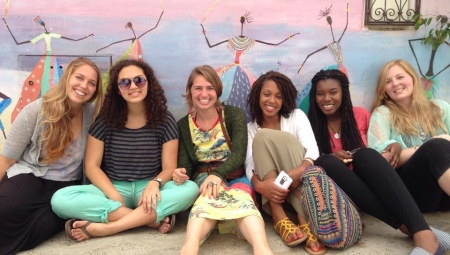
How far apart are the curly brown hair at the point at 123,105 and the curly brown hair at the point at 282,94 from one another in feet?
2.47

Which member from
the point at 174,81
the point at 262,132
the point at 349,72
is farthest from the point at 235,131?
the point at 349,72

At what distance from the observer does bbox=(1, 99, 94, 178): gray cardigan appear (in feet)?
8.53

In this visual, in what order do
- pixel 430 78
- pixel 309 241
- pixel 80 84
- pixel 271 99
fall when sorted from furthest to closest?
1. pixel 430 78
2. pixel 271 99
3. pixel 80 84
4. pixel 309 241

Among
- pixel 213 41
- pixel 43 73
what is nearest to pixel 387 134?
pixel 213 41

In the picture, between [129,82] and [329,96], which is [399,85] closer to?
[329,96]

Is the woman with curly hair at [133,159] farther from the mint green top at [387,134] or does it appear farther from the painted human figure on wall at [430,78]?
the painted human figure on wall at [430,78]

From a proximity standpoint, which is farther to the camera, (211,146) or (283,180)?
(211,146)

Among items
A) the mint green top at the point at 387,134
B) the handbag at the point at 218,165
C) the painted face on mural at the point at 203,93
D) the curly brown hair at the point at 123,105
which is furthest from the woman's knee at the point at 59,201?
the mint green top at the point at 387,134

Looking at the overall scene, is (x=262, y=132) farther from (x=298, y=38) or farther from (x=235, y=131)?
(x=298, y=38)

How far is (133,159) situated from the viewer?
277 centimetres

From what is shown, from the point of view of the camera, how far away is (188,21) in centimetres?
336

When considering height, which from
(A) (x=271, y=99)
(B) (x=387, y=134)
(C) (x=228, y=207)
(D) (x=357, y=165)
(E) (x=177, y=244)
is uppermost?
(A) (x=271, y=99)

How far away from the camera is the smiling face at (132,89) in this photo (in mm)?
2719

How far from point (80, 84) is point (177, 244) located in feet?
4.40
